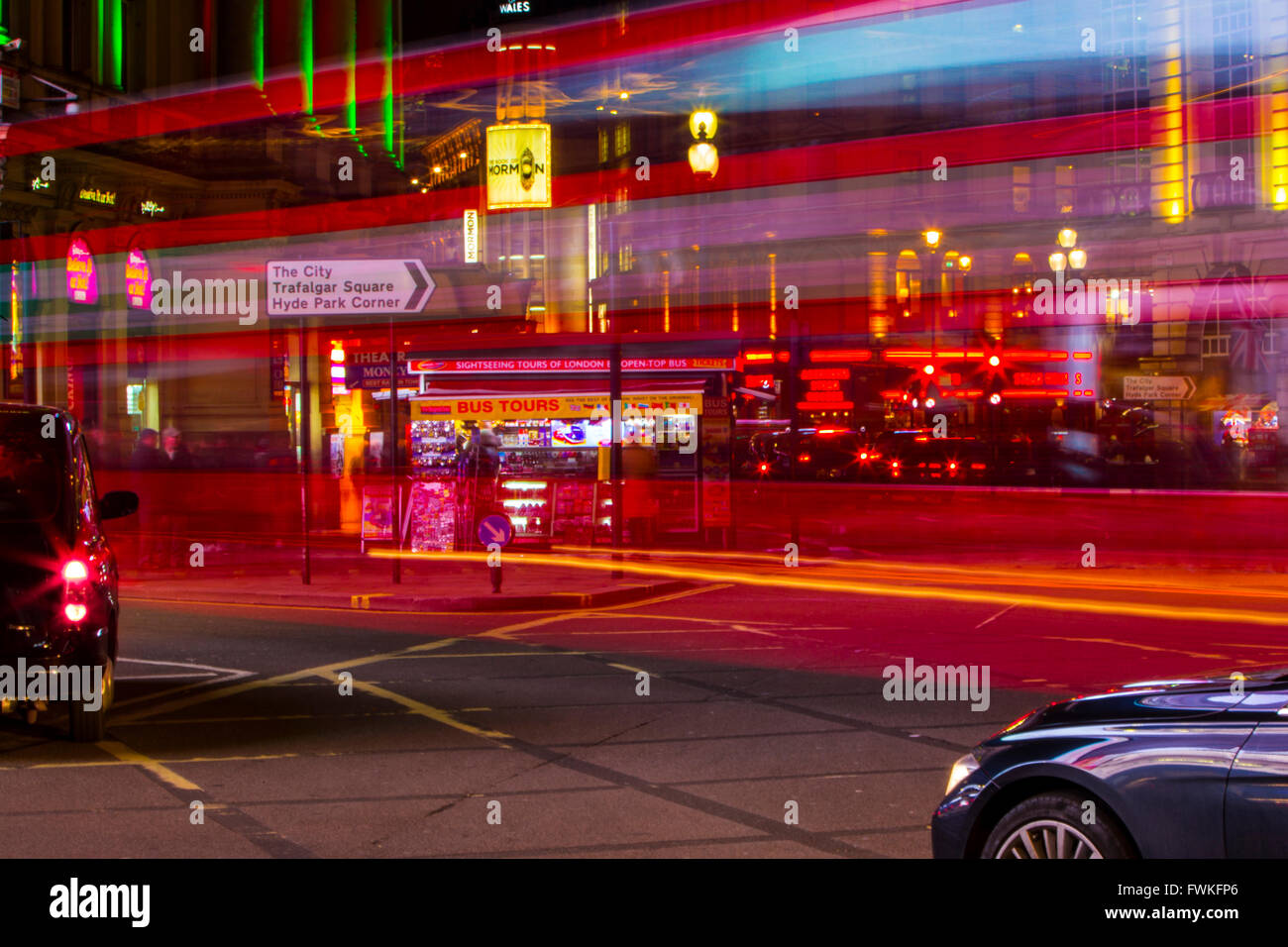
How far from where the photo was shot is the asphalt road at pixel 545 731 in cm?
558

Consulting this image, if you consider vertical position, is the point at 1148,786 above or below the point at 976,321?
below

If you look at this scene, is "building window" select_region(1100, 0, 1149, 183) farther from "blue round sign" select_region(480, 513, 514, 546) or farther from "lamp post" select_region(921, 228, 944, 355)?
"blue round sign" select_region(480, 513, 514, 546)

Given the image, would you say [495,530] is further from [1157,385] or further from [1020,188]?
[1157,385]

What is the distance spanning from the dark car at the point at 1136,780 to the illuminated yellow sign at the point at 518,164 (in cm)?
2244

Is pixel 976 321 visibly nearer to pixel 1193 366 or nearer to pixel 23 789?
pixel 1193 366

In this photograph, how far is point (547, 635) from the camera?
1175 centimetres

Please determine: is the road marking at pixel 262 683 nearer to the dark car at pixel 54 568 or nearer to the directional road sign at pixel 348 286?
the dark car at pixel 54 568

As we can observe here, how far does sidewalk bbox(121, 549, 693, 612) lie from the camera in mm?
14062

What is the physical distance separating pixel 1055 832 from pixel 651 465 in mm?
15230

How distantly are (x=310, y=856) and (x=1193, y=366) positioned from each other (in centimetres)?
3039

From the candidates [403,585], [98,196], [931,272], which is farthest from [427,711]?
[98,196]

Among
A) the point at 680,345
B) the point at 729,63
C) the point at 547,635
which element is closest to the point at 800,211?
the point at 729,63

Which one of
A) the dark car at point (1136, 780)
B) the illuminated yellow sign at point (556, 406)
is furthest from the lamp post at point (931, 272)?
the dark car at point (1136, 780)

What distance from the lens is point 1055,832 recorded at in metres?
3.87
